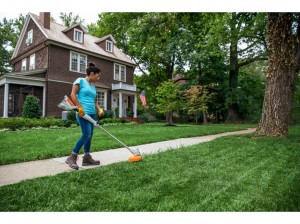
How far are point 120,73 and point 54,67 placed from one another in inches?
257

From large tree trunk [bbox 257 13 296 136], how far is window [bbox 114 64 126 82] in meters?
15.2

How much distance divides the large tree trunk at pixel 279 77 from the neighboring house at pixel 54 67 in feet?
42.1

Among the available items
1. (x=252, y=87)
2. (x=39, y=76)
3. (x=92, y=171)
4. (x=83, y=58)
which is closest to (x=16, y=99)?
(x=39, y=76)

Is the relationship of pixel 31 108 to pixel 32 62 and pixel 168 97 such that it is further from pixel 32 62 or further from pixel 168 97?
pixel 168 97

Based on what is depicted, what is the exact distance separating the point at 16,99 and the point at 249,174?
16187 millimetres

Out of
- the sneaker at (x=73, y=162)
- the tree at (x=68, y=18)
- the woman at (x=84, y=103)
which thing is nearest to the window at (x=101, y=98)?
the tree at (x=68, y=18)

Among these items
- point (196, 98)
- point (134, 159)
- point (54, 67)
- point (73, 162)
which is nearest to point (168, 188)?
point (134, 159)

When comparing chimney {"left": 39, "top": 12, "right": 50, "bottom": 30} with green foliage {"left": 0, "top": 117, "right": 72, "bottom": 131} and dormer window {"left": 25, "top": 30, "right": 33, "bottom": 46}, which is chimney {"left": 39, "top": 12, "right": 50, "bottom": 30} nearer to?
dormer window {"left": 25, "top": 30, "right": 33, "bottom": 46}

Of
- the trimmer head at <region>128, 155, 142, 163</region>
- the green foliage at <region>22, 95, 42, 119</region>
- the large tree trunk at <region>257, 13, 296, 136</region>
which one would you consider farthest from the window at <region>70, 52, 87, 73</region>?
the trimmer head at <region>128, 155, 142, 163</region>

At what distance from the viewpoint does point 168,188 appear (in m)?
2.65

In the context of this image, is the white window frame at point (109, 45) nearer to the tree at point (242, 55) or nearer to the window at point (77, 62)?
the window at point (77, 62)

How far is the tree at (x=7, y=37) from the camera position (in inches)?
1069
